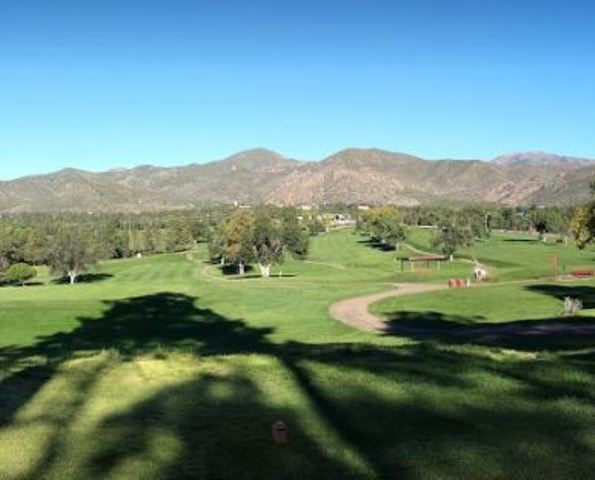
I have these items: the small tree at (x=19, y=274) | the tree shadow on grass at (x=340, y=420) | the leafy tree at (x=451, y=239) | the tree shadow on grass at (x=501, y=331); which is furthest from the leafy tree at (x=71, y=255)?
the tree shadow on grass at (x=340, y=420)

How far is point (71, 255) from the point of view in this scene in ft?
395

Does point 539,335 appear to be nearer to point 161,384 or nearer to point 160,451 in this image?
point 161,384

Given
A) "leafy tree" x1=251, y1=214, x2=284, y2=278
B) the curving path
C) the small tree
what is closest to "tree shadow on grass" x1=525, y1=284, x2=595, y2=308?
the curving path

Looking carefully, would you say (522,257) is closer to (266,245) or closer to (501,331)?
(266,245)

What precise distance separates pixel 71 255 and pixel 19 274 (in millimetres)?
15285

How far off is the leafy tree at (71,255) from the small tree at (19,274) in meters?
9.64

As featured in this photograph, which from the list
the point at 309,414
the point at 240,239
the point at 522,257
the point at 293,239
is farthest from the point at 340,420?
the point at 522,257

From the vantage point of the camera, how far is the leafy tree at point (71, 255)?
120 m

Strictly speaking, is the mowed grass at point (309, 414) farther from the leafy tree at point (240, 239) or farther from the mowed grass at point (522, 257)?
the leafy tree at point (240, 239)

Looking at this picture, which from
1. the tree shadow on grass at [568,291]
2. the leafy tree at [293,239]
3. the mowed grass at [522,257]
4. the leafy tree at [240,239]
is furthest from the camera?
the leafy tree at [293,239]

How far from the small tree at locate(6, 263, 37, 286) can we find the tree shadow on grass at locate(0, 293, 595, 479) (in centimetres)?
11357

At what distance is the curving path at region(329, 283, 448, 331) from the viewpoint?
1932 inches

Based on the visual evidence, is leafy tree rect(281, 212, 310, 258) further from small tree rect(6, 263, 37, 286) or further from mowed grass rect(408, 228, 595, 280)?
small tree rect(6, 263, 37, 286)

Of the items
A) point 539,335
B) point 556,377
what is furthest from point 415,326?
point 556,377
